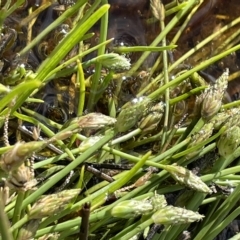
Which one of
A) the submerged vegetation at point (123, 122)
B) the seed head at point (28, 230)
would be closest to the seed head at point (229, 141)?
the submerged vegetation at point (123, 122)

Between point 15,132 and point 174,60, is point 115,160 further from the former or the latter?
point 174,60

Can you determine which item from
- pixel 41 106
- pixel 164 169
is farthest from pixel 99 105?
pixel 164 169

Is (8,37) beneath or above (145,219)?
above

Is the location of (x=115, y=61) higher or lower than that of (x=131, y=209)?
higher

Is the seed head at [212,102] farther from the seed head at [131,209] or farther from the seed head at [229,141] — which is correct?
the seed head at [131,209]

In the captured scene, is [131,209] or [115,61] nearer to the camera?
[131,209]

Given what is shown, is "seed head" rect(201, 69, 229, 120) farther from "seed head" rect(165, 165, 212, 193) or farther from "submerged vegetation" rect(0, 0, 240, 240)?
"seed head" rect(165, 165, 212, 193)

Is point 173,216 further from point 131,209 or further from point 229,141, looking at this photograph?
point 229,141

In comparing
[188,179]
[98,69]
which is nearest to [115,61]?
[98,69]
